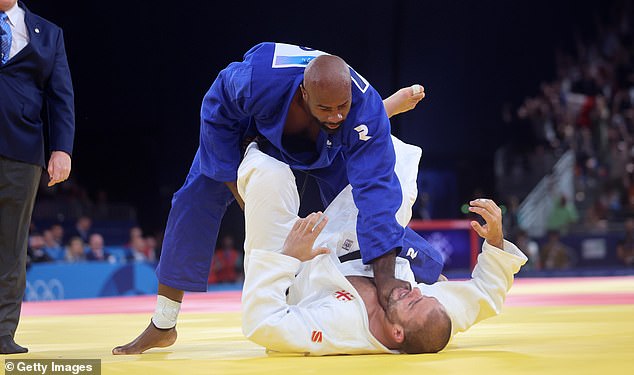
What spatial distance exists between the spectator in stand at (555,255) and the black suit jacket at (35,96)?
28.6 ft

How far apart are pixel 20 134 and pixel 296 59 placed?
100 cm

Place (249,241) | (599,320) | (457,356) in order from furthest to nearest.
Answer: (599,320), (249,241), (457,356)

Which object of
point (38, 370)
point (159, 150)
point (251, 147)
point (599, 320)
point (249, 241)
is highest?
point (251, 147)

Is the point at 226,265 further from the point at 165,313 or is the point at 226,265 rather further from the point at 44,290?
the point at 165,313

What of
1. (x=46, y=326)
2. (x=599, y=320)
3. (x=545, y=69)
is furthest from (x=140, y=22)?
(x=599, y=320)

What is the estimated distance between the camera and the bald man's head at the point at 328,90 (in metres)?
2.62

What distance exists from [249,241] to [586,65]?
43.6ft

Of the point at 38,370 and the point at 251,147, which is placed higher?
the point at 251,147

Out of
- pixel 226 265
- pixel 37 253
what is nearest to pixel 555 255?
pixel 226 265

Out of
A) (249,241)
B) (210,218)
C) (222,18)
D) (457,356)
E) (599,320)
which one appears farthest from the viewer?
(222,18)

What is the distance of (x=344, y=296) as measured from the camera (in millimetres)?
2689

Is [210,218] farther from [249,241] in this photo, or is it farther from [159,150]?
[159,150]

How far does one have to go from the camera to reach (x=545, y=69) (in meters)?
15.0

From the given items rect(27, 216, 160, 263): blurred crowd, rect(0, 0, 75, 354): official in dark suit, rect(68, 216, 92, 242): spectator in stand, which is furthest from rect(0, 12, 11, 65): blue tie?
rect(68, 216, 92, 242): spectator in stand
